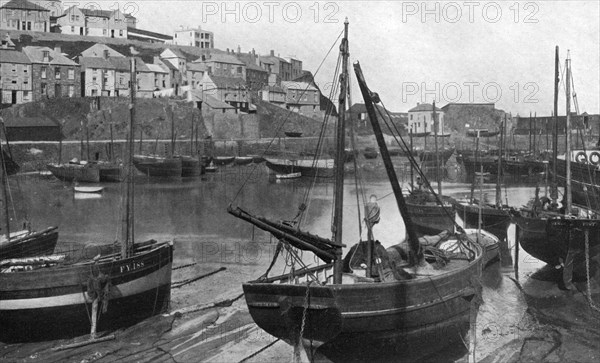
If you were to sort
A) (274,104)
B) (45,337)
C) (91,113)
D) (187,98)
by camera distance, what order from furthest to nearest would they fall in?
(274,104) < (187,98) < (91,113) < (45,337)

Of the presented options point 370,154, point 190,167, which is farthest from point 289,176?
point 370,154

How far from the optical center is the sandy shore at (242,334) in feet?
46.1

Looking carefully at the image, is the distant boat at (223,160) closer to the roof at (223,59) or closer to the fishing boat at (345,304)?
the roof at (223,59)

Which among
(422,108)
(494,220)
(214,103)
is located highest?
(422,108)

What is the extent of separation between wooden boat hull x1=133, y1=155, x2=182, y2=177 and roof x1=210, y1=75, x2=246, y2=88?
89.6 ft

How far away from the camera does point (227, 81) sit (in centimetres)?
9194

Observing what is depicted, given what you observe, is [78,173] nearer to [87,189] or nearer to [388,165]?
[87,189]

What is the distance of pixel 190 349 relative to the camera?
14242 millimetres

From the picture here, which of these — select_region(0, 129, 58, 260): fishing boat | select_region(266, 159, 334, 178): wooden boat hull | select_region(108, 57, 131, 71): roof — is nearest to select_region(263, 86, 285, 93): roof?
select_region(108, 57, 131, 71): roof

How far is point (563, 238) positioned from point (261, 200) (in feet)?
96.0

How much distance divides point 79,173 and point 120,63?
1280 inches

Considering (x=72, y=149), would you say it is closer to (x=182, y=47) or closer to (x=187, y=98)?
(x=187, y=98)

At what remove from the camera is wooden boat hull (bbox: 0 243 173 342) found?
583 inches

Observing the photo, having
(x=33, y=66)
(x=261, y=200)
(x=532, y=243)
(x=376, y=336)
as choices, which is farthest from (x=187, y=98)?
(x=376, y=336)
